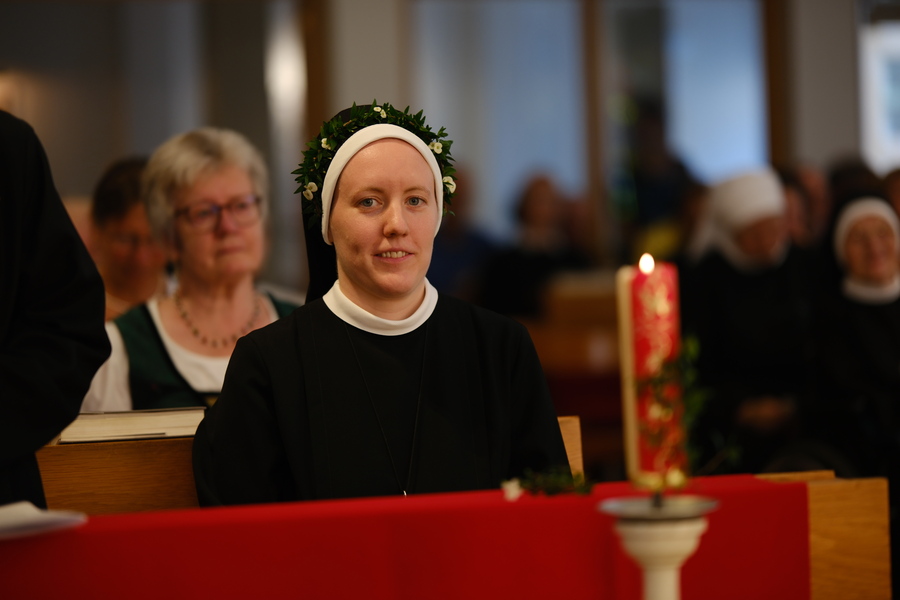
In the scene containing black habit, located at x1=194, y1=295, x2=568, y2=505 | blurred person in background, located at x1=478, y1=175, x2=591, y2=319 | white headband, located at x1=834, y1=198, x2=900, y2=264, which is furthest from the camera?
blurred person in background, located at x1=478, y1=175, x2=591, y2=319

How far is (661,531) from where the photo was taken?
1193mm

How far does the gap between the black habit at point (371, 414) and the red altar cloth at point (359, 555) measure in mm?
412

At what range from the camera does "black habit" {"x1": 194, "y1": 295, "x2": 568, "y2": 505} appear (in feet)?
6.78

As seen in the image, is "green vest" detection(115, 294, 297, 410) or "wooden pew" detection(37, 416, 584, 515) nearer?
"wooden pew" detection(37, 416, 584, 515)

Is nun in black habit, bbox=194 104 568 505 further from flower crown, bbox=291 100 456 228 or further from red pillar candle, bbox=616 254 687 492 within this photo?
red pillar candle, bbox=616 254 687 492

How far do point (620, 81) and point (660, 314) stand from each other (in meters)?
8.84

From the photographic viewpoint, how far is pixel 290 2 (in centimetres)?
868

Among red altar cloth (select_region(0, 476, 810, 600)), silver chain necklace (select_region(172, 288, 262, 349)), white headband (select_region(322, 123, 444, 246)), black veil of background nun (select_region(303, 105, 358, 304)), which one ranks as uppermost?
white headband (select_region(322, 123, 444, 246))

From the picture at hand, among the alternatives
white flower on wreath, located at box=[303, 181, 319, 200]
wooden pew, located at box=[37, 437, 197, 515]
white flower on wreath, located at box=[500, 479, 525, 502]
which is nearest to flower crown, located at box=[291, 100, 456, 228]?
white flower on wreath, located at box=[303, 181, 319, 200]

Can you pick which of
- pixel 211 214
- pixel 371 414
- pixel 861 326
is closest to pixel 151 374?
pixel 211 214

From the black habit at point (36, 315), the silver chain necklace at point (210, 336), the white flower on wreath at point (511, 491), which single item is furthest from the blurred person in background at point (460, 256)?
the white flower on wreath at point (511, 491)

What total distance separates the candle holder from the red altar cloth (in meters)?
0.39

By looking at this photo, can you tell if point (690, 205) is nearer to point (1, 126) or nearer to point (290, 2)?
point (290, 2)

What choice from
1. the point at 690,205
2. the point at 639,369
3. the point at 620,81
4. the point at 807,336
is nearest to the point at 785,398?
the point at 807,336
